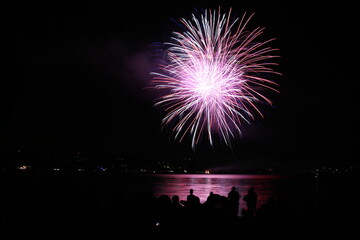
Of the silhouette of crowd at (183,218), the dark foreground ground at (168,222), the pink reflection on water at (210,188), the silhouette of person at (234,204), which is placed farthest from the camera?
the pink reflection on water at (210,188)

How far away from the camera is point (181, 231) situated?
924cm

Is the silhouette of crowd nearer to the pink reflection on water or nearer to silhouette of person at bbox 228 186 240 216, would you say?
silhouette of person at bbox 228 186 240 216

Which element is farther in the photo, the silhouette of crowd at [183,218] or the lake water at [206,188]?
the lake water at [206,188]

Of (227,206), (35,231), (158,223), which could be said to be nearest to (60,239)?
(35,231)

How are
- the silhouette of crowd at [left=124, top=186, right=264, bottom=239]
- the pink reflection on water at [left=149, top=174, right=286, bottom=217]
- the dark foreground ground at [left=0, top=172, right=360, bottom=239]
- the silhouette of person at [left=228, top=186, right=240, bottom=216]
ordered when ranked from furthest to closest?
the pink reflection on water at [left=149, top=174, right=286, bottom=217], the silhouette of person at [left=228, top=186, right=240, bottom=216], the silhouette of crowd at [left=124, top=186, right=264, bottom=239], the dark foreground ground at [left=0, top=172, right=360, bottom=239]

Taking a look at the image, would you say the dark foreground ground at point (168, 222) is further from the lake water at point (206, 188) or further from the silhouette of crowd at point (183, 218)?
the lake water at point (206, 188)

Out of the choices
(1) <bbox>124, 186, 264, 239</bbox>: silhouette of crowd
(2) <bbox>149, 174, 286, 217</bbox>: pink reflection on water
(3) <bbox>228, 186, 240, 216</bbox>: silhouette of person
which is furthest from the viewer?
(2) <bbox>149, 174, 286, 217</bbox>: pink reflection on water

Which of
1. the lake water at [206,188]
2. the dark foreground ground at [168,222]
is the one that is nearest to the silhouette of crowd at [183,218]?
the dark foreground ground at [168,222]

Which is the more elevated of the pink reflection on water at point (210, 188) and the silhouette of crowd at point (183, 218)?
the silhouette of crowd at point (183, 218)

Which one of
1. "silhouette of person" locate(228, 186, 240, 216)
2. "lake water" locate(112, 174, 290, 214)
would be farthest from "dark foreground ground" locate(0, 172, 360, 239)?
"lake water" locate(112, 174, 290, 214)

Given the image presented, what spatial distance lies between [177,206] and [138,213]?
1.17 meters

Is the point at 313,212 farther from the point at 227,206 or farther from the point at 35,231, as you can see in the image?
the point at 35,231

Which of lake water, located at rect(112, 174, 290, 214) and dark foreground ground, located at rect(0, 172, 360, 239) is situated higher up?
dark foreground ground, located at rect(0, 172, 360, 239)

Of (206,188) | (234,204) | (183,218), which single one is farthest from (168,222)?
(206,188)
